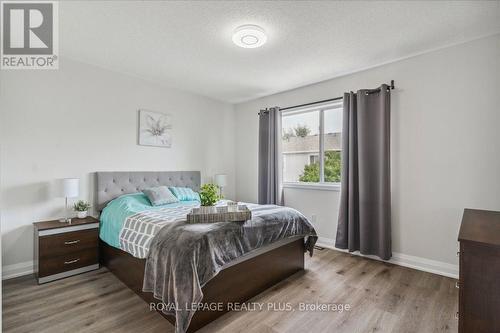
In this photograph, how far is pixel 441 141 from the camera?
9.52ft

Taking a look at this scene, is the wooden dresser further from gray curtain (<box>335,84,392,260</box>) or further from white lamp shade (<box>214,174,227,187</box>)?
white lamp shade (<box>214,174,227,187</box>)

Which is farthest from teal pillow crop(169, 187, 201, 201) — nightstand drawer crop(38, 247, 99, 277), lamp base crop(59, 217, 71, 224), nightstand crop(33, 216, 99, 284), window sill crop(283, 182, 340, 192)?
window sill crop(283, 182, 340, 192)

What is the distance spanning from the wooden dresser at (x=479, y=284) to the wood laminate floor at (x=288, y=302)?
751mm

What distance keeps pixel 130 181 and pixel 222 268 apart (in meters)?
2.30

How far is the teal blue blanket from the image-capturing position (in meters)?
2.77

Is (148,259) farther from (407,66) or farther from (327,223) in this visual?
(407,66)

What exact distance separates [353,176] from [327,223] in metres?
0.92

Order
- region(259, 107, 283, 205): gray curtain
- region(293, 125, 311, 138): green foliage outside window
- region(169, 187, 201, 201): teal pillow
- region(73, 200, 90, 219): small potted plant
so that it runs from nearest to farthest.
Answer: region(73, 200, 90, 219): small potted plant → region(169, 187, 201, 201): teal pillow → region(293, 125, 311, 138): green foliage outside window → region(259, 107, 283, 205): gray curtain

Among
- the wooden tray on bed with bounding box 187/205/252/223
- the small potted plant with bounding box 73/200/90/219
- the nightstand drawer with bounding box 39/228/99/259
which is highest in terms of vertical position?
the wooden tray on bed with bounding box 187/205/252/223

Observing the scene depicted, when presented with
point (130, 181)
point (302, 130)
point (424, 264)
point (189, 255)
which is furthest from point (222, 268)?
point (302, 130)

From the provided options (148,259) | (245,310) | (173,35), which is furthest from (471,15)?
(148,259)

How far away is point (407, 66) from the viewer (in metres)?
3.13

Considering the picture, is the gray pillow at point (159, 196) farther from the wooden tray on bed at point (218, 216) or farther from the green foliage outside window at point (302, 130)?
the green foliage outside window at point (302, 130)

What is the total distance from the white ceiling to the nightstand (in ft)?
6.78
